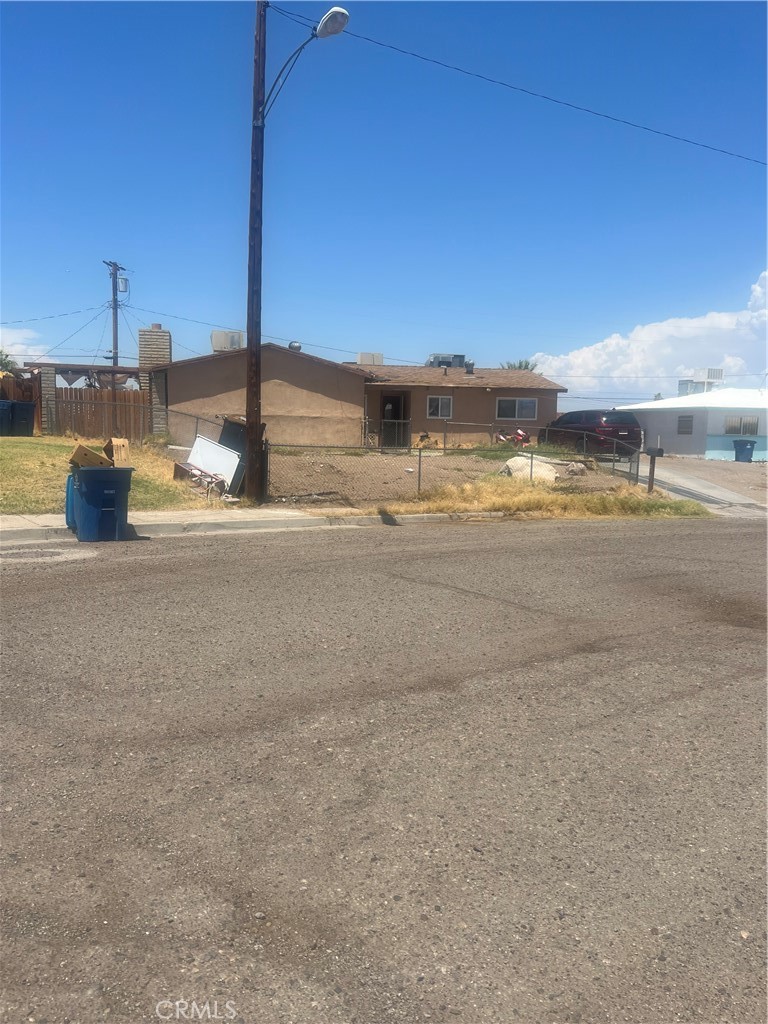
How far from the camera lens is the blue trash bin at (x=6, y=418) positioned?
24.8 m

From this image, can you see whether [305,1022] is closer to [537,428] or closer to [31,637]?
[31,637]

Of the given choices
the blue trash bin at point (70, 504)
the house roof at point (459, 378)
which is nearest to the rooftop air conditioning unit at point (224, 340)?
the house roof at point (459, 378)

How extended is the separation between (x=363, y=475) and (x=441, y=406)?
1446cm

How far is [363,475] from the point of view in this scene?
21.0 metres

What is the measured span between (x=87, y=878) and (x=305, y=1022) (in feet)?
4.04

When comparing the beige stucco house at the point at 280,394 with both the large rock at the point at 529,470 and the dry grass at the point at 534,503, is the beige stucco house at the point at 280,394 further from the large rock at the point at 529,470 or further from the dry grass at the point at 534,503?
the dry grass at the point at 534,503

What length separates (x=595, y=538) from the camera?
13.8 meters

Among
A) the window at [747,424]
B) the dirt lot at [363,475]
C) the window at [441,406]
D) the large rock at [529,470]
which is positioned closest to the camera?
the dirt lot at [363,475]

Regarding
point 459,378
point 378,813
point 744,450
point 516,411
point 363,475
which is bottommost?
point 378,813

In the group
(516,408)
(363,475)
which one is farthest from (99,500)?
(516,408)

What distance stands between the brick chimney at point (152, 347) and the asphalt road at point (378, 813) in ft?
77.3

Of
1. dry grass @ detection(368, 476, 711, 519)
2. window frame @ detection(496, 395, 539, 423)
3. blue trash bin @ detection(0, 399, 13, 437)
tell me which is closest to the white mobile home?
window frame @ detection(496, 395, 539, 423)

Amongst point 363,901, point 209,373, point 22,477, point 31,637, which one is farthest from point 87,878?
point 209,373

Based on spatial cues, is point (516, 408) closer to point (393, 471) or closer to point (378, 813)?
point (393, 471)
